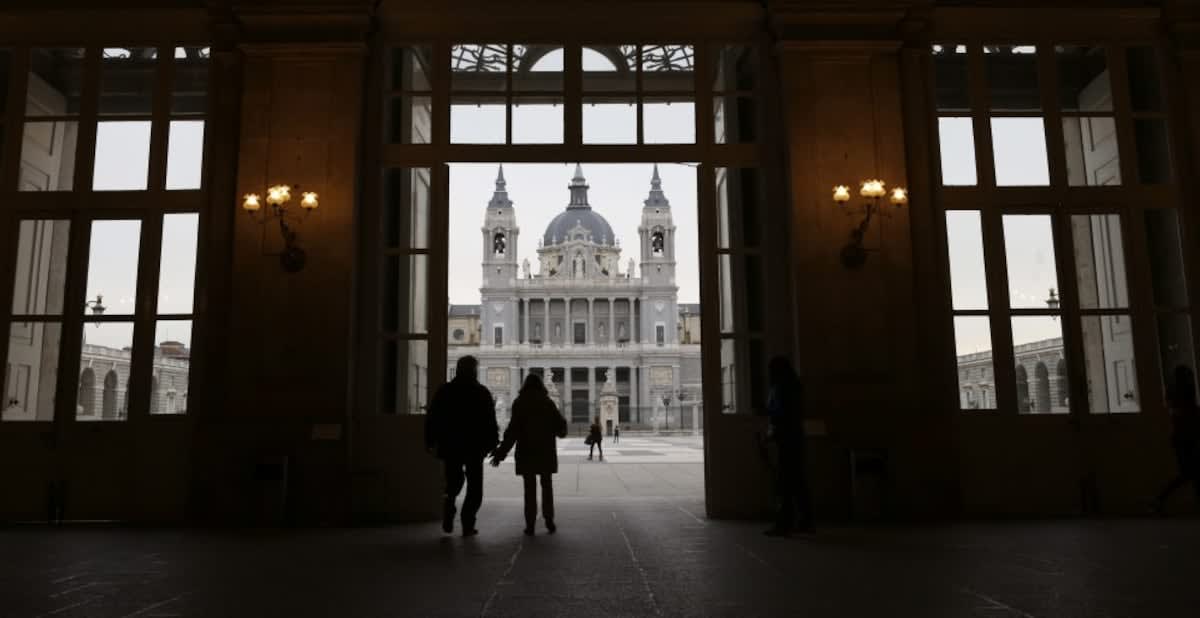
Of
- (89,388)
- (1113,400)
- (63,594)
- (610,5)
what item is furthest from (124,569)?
(1113,400)

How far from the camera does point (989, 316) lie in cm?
689

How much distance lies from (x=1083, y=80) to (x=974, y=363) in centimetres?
286

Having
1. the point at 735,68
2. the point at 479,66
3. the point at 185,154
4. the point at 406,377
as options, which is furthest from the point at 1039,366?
the point at 185,154

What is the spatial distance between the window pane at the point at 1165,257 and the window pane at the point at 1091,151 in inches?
20.1

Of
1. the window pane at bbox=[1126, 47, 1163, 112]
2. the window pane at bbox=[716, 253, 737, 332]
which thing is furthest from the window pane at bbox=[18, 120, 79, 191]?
the window pane at bbox=[1126, 47, 1163, 112]

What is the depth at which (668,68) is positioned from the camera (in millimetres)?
7570

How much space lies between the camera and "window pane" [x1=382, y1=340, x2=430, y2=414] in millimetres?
6918

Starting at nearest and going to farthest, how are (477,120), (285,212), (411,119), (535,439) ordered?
(535,439) → (285,212) → (477,120) → (411,119)

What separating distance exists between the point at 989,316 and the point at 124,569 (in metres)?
6.58

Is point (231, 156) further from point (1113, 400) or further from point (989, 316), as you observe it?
point (1113, 400)

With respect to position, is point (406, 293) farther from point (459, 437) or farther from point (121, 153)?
point (121, 153)

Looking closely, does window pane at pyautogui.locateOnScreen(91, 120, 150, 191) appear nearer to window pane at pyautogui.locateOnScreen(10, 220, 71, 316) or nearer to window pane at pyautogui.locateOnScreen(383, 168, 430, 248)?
window pane at pyautogui.locateOnScreen(10, 220, 71, 316)

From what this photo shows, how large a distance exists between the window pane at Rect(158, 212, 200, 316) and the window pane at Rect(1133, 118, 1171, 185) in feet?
27.7

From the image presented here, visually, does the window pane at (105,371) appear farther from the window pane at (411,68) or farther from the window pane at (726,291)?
the window pane at (726,291)
